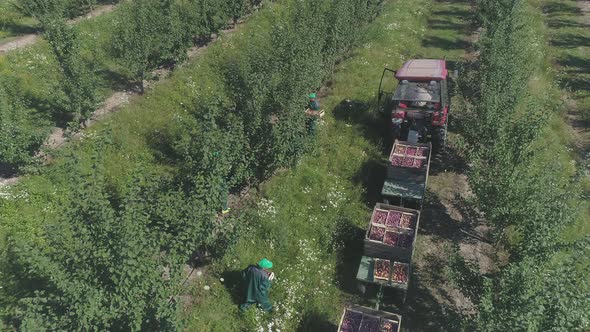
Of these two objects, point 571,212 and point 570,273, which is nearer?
point 570,273

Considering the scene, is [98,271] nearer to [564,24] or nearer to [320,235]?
[320,235]

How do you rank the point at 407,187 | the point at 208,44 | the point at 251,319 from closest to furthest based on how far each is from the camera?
the point at 251,319 → the point at 407,187 → the point at 208,44

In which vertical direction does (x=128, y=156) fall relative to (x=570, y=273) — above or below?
below

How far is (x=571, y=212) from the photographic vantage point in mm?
8469

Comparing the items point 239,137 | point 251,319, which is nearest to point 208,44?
point 239,137


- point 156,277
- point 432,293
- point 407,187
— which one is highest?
point 156,277

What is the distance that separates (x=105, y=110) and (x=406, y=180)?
11269mm

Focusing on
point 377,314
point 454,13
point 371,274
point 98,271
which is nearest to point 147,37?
point 98,271

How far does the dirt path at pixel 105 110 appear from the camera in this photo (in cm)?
1330

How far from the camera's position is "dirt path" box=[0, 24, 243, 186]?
1330 centimetres

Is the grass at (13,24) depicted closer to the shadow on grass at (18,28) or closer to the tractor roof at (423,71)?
A: the shadow on grass at (18,28)

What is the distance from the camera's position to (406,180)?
1295 cm

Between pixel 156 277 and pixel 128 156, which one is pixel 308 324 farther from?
pixel 128 156

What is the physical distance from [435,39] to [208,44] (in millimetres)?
12874
